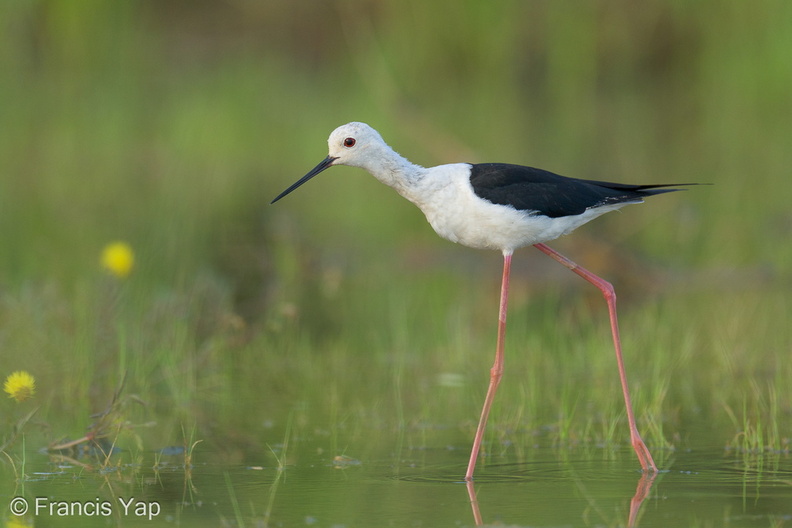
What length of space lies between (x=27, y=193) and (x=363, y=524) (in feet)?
32.0

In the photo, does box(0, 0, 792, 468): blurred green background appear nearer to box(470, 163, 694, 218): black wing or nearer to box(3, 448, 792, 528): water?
box(3, 448, 792, 528): water

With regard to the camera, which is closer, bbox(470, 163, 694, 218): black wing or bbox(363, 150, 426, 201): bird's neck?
bbox(470, 163, 694, 218): black wing

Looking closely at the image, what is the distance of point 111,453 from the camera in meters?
5.41

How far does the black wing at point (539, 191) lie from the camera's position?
5551mm

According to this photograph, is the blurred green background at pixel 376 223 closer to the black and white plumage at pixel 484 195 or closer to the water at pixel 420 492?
the water at pixel 420 492

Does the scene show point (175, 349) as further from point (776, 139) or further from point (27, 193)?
point (776, 139)

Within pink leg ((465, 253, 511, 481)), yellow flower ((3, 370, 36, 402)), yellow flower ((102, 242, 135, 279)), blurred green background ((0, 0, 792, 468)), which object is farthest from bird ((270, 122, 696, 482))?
yellow flower ((102, 242, 135, 279))

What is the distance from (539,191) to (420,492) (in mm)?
1515

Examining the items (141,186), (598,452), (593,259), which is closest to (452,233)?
(598,452)

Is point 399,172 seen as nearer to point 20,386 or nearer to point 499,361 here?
point 499,361

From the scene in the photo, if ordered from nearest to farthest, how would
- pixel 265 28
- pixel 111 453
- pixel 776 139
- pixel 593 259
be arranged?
pixel 111 453 → pixel 593 259 → pixel 776 139 → pixel 265 28

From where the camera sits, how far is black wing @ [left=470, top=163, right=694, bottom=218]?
555cm

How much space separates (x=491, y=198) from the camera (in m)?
5.52

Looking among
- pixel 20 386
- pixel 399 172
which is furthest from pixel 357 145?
pixel 20 386
